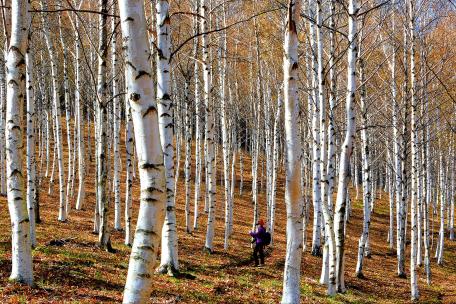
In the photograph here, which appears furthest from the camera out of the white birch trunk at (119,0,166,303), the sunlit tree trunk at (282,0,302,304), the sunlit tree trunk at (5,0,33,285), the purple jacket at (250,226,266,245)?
the purple jacket at (250,226,266,245)

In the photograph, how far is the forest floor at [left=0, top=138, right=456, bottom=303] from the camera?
24.1 ft

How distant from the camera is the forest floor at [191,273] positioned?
7355 millimetres

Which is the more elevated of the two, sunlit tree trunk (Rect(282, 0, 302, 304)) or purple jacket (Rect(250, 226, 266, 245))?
sunlit tree trunk (Rect(282, 0, 302, 304))

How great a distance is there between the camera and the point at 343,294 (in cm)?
1087

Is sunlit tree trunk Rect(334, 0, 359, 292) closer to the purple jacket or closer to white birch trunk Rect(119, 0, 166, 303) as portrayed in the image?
the purple jacket

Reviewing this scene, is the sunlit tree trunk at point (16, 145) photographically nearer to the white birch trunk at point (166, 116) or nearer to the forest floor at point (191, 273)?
the forest floor at point (191, 273)

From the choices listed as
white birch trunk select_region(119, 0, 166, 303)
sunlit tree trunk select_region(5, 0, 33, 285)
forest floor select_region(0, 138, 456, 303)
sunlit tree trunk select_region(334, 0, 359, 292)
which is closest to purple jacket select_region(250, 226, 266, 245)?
forest floor select_region(0, 138, 456, 303)

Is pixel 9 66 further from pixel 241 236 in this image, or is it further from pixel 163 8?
pixel 241 236

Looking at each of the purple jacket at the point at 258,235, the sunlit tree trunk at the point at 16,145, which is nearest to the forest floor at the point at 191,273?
the sunlit tree trunk at the point at 16,145

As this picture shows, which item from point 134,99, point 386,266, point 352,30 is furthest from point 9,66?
point 386,266

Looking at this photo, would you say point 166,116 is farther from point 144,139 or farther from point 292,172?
point 144,139

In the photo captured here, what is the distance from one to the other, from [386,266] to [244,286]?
1241cm

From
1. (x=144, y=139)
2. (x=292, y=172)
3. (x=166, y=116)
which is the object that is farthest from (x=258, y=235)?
(x=144, y=139)

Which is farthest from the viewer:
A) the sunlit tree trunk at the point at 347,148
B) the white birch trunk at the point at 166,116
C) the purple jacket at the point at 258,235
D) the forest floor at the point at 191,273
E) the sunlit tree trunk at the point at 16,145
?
the purple jacket at the point at 258,235
